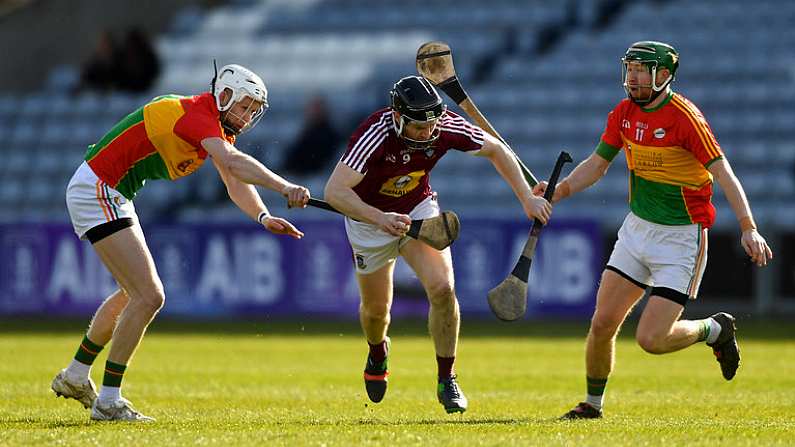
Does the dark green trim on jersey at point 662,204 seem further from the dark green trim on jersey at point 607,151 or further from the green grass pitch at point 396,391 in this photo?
the green grass pitch at point 396,391

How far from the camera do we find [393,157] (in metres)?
8.79

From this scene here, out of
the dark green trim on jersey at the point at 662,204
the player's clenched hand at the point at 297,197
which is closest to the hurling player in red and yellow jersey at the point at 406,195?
the player's clenched hand at the point at 297,197

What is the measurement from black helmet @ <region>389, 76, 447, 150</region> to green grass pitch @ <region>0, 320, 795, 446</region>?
71.8 inches

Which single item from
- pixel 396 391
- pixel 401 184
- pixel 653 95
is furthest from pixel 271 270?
pixel 653 95

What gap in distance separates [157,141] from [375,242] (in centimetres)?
158

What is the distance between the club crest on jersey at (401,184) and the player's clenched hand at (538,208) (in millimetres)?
729

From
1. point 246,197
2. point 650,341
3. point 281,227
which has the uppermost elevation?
point 246,197

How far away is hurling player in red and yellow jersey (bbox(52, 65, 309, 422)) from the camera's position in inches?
331

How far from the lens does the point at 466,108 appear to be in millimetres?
9875

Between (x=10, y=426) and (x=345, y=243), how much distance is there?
414 inches

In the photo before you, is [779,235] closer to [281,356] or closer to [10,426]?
[281,356]

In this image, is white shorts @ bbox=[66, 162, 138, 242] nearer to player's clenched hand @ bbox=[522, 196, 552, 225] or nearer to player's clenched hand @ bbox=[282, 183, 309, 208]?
Answer: player's clenched hand @ bbox=[282, 183, 309, 208]

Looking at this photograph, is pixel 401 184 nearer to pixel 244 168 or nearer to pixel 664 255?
pixel 244 168

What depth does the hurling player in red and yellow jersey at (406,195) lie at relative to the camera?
8570 millimetres
